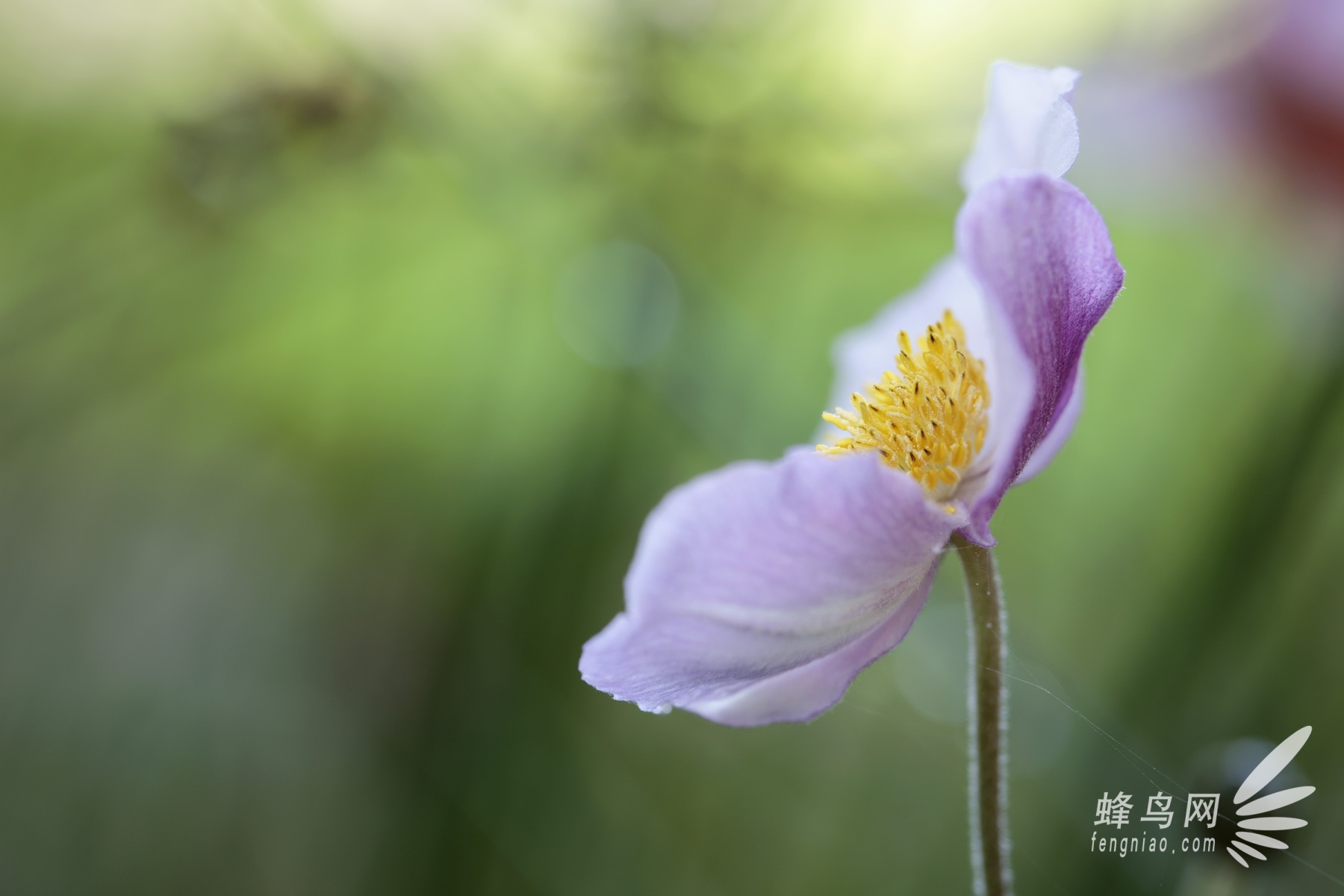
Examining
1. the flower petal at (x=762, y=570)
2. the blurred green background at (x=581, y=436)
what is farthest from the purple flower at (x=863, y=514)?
the blurred green background at (x=581, y=436)

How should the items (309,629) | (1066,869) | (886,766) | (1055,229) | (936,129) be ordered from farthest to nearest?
1. (309,629)
2. (886,766)
3. (936,129)
4. (1066,869)
5. (1055,229)

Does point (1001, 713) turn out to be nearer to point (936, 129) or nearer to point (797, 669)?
point (797, 669)

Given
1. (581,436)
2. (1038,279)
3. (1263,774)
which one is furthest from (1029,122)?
(581,436)

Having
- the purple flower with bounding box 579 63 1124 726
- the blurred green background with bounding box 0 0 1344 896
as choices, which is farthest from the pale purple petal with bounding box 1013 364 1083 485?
the blurred green background with bounding box 0 0 1344 896

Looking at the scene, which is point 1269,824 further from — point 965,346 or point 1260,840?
point 965,346

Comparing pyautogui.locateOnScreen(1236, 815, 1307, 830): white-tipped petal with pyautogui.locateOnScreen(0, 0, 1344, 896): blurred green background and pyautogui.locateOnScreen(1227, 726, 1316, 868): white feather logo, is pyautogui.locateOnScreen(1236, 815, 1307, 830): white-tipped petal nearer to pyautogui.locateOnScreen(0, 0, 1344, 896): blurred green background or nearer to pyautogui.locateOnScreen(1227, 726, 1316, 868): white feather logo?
pyautogui.locateOnScreen(1227, 726, 1316, 868): white feather logo

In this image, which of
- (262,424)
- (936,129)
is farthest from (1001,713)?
(262,424)
